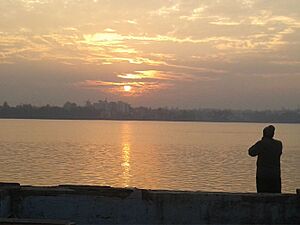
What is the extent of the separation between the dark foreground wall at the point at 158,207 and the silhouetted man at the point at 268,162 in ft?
2.76

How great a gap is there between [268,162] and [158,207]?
7.40ft

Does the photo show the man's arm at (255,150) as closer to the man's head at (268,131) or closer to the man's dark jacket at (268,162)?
the man's dark jacket at (268,162)

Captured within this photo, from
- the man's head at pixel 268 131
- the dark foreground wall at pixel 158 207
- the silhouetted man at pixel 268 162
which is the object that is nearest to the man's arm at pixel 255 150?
the silhouetted man at pixel 268 162

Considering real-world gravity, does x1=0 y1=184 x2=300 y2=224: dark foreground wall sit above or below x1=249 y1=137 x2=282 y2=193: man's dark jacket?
below

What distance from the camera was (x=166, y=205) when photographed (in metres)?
7.93

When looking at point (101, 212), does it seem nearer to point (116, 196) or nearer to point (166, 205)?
point (116, 196)

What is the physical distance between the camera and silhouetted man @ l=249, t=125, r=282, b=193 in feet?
28.7

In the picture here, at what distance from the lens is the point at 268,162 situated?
880 cm

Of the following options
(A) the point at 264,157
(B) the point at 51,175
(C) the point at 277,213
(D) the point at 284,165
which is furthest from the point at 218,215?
(D) the point at 284,165

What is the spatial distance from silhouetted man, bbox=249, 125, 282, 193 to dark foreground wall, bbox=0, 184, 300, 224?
0.84m

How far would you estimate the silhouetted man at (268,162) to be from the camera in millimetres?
8758

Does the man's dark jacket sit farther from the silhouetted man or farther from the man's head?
the man's head

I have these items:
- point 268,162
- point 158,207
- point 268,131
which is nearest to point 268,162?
point 268,162

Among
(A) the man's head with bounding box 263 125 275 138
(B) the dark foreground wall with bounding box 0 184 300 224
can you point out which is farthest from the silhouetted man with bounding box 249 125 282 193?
(B) the dark foreground wall with bounding box 0 184 300 224
